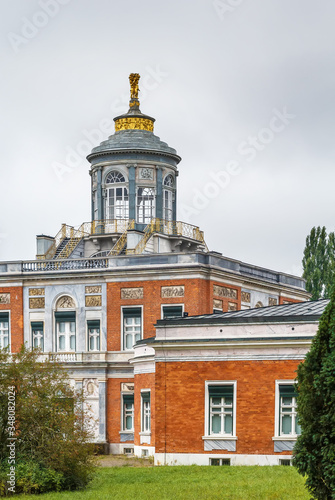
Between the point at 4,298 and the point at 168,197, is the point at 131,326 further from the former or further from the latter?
the point at 168,197

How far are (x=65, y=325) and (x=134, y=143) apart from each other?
36.6 ft

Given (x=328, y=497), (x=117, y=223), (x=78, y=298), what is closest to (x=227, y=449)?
(x=328, y=497)

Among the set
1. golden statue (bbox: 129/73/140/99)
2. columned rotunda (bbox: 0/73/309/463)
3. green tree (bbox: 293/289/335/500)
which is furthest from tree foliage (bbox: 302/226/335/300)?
green tree (bbox: 293/289/335/500)

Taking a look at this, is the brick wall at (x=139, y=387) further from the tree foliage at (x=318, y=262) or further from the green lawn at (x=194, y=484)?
the tree foliage at (x=318, y=262)

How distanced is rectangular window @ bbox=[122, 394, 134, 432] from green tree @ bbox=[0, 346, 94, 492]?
2321 centimetres

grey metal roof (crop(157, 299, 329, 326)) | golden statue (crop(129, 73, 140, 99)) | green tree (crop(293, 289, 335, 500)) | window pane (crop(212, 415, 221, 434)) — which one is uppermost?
golden statue (crop(129, 73, 140, 99))

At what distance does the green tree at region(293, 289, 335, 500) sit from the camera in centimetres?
1950

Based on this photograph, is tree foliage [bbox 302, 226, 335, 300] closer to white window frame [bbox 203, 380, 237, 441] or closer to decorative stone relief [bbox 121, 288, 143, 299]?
decorative stone relief [bbox 121, 288, 143, 299]

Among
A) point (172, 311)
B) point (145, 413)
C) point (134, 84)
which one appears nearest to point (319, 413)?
point (145, 413)

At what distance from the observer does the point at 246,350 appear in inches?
1359

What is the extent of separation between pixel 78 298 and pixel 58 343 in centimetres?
258

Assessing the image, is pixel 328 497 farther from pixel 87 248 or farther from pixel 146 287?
pixel 87 248

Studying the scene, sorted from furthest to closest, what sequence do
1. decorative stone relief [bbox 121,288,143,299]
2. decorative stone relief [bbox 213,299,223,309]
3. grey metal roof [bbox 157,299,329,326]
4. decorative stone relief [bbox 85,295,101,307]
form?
decorative stone relief [bbox 85,295,101,307] → decorative stone relief [bbox 213,299,223,309] → decorative stone relief [bbox 121,288,143,299] → grey metal roof [bbox 157,299,329,326]

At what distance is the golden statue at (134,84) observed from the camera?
196ft
